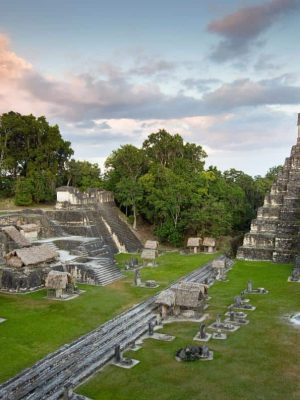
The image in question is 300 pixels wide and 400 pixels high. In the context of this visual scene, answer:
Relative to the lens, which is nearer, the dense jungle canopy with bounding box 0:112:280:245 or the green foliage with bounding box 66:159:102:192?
the dense jungle canopy with bounding box 0:112:280:245

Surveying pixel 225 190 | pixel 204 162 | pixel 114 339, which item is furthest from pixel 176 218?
pixel 114 339

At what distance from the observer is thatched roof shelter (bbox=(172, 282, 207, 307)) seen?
19.5 m

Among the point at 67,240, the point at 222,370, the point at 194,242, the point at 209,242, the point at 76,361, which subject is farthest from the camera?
the point at 209,242

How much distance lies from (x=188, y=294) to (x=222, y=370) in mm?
5803

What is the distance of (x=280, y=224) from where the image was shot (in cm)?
3378

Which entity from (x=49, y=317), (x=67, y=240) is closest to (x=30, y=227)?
(x=67, y=240)

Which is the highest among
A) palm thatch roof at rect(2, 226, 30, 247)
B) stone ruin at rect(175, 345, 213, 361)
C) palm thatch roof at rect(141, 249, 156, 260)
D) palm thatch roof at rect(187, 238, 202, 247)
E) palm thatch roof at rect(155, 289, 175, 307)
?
palm thatch roof at rect(2, 226, 30, 247)

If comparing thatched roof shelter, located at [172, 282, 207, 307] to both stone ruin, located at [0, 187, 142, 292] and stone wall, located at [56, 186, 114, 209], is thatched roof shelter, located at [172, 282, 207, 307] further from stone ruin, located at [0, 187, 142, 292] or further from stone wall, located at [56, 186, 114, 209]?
stone wall, located at [56, 186, 114, 209]

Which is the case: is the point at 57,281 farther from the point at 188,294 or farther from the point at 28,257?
the point at 188,294

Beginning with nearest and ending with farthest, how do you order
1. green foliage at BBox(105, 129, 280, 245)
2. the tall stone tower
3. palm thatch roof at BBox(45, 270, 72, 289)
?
palm thatch roof at BBox(45, 270, 72, 289), the tall stone tower, green foliage at BBox(105, 129, 280, 245)

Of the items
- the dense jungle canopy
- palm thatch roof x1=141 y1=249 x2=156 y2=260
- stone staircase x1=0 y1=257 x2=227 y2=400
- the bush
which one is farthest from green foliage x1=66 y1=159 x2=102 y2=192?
stone staircase x1=0 y1=257 x2=227 y2=400

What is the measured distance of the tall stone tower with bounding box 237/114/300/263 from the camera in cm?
3250

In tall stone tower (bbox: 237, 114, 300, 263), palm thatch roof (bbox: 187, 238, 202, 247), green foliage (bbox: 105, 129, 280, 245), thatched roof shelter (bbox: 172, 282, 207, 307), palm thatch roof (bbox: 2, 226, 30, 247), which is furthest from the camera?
A: green foliage (bbox: 105, 129, 280, 245)

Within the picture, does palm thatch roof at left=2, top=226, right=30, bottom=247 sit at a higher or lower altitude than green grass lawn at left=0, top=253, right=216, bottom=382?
higher
